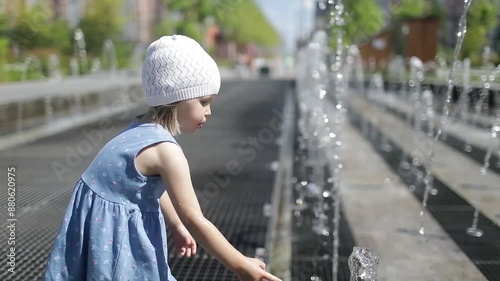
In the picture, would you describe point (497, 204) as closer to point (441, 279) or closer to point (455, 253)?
point (455, 253)

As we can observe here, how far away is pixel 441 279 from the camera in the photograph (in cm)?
345

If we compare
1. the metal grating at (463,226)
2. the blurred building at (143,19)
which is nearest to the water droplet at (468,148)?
the metal grating at (463,226)

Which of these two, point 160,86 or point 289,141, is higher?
point 160,86

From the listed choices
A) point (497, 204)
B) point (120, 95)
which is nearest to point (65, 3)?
point (120, 95)

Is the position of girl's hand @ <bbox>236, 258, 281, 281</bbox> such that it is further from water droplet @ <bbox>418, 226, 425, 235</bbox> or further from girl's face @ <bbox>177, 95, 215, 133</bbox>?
water droplet @ <bbox>418, 226, 425, 235</bbox>

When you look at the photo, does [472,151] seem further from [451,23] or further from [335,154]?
[451,23]

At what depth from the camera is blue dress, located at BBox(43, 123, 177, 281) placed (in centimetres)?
169

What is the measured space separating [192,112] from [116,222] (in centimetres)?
40

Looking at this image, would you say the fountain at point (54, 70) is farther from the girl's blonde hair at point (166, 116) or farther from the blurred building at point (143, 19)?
the blurred building at point (143, 19)

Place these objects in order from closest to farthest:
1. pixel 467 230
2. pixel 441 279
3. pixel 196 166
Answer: pixel 441 279
pixel 467 230
pixel 196 166

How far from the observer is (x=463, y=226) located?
4617 mm

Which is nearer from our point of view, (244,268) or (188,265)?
(244,268)

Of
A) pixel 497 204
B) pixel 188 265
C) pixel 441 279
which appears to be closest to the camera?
pixel 441 279

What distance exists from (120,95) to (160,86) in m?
15.3
